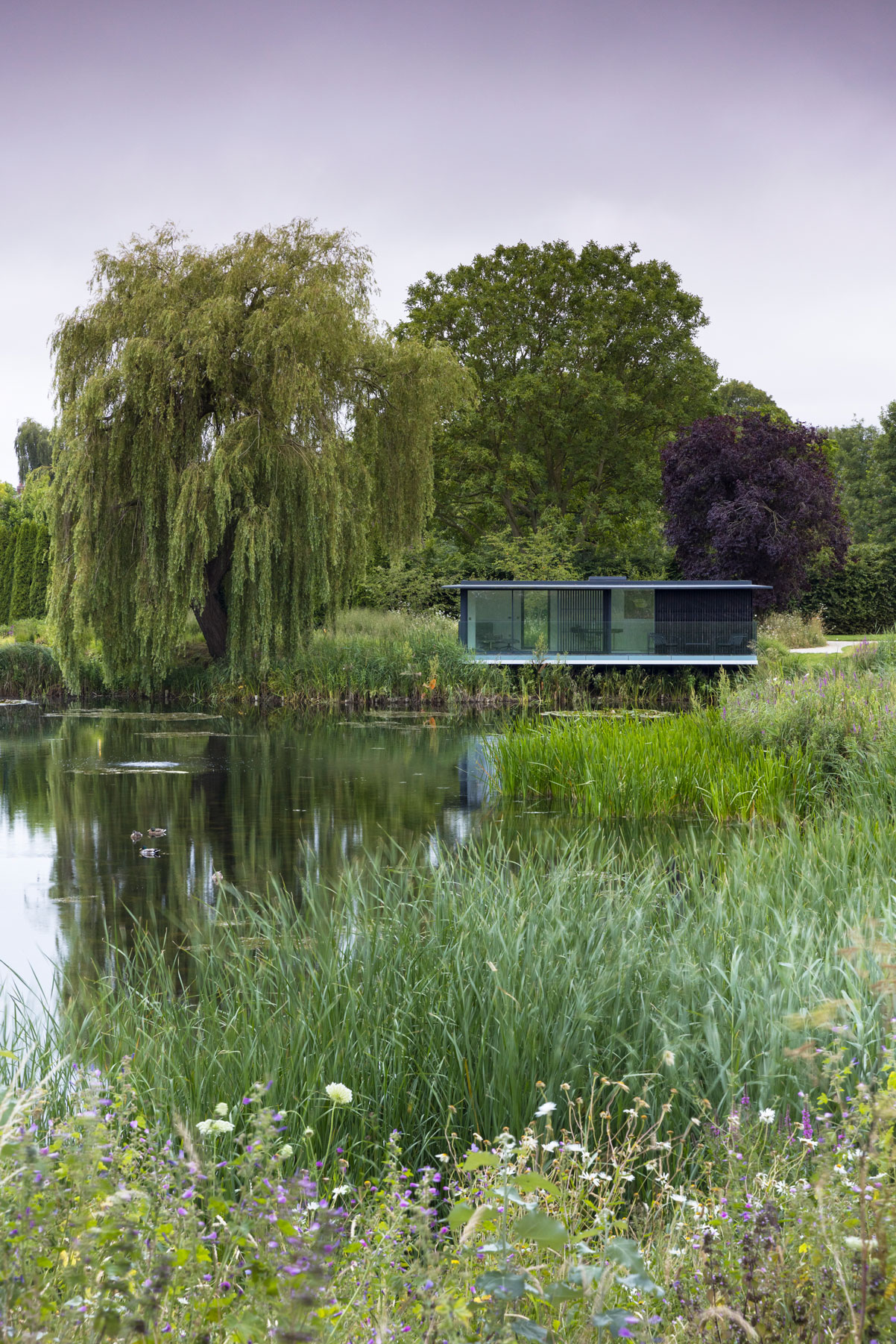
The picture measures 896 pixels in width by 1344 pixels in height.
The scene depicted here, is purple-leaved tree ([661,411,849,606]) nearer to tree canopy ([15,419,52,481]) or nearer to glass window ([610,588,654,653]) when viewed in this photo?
glass window ([610,588,654,653])

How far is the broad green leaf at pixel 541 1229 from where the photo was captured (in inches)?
57.9

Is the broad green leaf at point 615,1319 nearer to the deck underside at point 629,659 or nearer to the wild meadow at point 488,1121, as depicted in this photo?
the wild meadow at point 488,1121

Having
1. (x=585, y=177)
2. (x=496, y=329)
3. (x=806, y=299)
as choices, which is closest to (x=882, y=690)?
(x=585, y=177)

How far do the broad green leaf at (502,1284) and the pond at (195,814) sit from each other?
2674 mm

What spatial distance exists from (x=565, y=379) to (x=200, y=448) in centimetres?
1502

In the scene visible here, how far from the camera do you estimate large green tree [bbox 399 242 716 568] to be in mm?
31625

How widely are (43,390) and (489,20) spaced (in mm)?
9402

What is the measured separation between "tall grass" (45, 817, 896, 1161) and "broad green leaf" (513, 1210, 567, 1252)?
1.16m

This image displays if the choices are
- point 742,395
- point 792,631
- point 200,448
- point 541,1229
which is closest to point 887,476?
point 742,395

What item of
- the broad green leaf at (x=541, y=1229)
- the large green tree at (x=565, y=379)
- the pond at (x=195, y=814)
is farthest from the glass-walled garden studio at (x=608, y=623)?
the broad green leaf at (x=541, y=1229)

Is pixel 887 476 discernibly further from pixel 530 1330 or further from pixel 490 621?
pixel 530 1330

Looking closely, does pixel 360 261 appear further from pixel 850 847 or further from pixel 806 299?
pixel 850 847

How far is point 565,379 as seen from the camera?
3152 cm

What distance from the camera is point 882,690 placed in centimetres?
923
